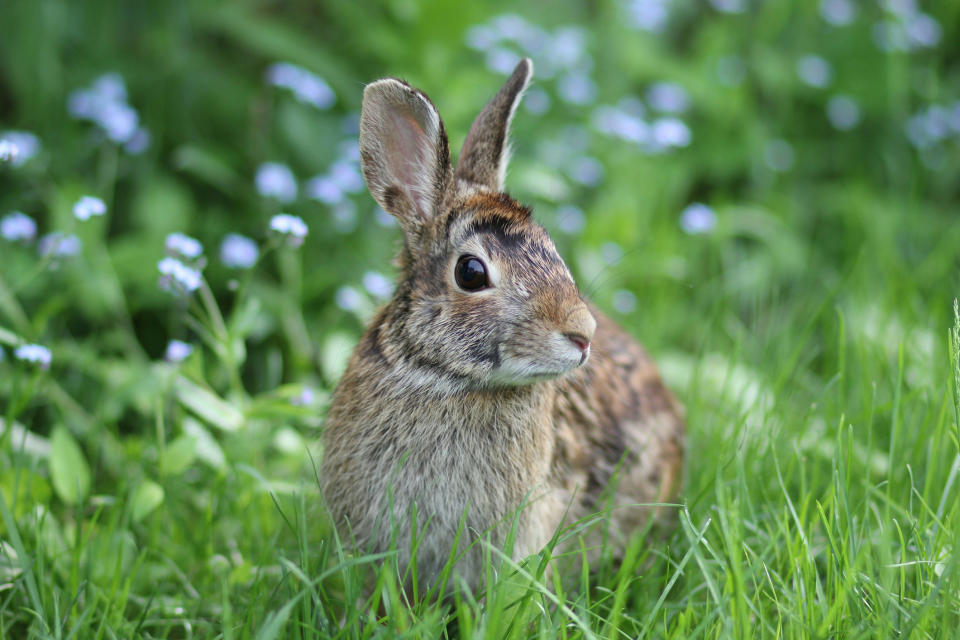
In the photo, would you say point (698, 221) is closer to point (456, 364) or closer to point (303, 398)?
point (303, 398)

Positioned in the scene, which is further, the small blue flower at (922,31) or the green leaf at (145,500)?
the small blue flower at (922,31)

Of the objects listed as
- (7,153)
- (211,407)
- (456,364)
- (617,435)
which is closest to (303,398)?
(211,407)

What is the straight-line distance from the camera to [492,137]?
3115mm

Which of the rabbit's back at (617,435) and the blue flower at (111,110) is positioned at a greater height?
the blue flower at (111,110)

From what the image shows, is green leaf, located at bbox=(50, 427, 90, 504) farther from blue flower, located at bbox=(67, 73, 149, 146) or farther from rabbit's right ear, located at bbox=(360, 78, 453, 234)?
blue flower, located at bbox=(67, 73, 149, 146)

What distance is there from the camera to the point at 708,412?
13.0 feet

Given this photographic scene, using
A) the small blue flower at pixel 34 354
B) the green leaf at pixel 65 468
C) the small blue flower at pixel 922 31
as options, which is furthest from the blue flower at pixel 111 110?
the small blue flower at pixel 922 31

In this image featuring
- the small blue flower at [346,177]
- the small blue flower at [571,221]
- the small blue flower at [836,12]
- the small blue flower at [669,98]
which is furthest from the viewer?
the small blue flower at [836,12]

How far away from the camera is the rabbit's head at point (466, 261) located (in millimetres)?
2594

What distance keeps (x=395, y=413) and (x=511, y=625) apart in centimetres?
73

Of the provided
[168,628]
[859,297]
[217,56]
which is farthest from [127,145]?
[859,297]

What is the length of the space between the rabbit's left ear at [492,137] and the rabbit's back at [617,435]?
594 mm

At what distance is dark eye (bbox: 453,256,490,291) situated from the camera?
8.94 feet

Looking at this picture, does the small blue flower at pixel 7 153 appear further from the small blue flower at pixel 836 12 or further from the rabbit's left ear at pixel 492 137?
the small blue flower at pixel 836 12
